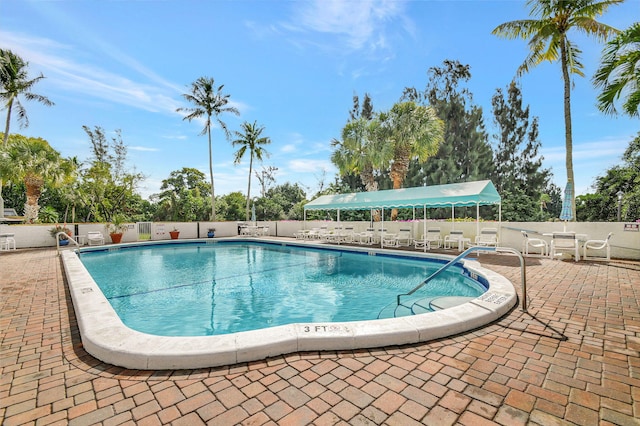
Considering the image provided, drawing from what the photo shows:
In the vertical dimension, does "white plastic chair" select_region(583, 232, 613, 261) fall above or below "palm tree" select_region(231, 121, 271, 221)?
below

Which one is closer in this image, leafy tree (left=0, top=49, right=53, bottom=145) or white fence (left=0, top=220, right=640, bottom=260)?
white fence (left=0, top=220, right=640, bottom=260)

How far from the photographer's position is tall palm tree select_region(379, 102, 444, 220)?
15930 millimetres

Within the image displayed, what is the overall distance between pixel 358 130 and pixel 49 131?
21.6 meters

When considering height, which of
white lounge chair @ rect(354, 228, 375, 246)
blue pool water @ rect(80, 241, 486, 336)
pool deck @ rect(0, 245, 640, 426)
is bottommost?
blue pool water @ rect(80, 241, 486, 336)

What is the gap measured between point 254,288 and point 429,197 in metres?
7.25

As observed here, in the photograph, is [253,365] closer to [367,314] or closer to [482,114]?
[367,314]

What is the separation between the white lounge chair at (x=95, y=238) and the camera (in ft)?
44.2

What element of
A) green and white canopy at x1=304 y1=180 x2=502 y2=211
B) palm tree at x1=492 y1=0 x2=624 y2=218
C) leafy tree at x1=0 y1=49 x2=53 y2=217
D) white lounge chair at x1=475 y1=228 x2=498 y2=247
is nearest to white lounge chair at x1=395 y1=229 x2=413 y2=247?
green and white canopy at x1=304 y1=180 x2=502 y2=211

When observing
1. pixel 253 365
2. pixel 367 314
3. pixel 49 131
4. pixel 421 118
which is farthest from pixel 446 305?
pixel 49 131

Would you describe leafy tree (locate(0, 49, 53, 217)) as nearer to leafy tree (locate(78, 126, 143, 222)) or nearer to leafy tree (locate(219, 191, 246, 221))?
leafy tree (locate(78, 126, 143, 222))

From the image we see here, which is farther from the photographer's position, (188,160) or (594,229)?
(188,160)

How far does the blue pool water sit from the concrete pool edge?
5.07 ft

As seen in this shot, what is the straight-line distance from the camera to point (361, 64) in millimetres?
13328

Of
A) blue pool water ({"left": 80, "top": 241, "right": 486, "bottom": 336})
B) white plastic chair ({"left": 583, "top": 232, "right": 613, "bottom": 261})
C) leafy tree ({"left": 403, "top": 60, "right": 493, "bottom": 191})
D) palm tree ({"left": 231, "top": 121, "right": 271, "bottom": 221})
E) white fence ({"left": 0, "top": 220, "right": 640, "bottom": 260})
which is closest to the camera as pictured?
blue pool water ({"left": 80, "top": 241, "right": 486, "bottom": 336})
